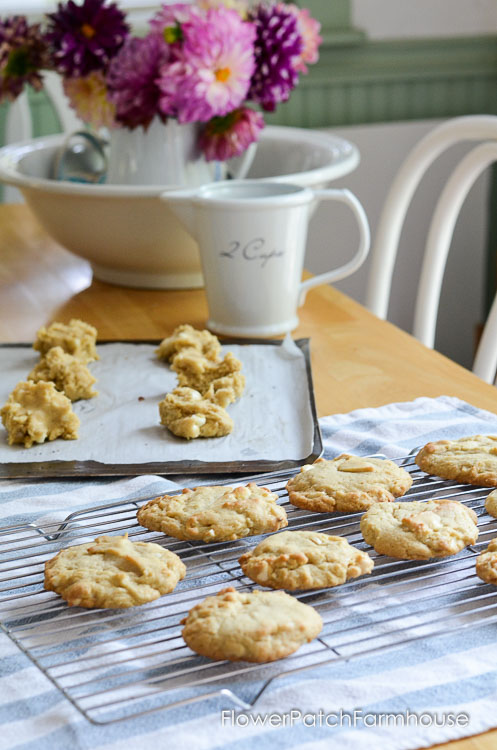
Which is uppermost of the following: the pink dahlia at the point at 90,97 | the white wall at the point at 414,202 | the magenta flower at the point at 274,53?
the magenta flower at the point at 274,53

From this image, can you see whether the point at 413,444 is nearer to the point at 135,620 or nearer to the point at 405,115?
the point at 135,620

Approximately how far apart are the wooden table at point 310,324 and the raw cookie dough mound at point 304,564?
39 cm

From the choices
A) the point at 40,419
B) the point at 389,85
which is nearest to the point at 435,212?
the point at 40,419

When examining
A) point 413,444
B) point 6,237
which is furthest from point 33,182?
point 413,444

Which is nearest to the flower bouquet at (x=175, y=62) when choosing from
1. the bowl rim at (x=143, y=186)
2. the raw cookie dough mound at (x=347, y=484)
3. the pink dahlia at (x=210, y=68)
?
the pink dahlia at (x=210, y=68)

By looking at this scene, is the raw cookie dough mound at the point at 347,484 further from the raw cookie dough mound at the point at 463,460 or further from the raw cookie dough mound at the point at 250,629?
the raw cookie dough mound at the point at 250,629

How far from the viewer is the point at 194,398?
3.36 feet

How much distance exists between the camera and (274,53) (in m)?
1.29

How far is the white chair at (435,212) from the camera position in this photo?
1482 millimetres

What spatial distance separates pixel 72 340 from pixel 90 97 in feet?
1.32

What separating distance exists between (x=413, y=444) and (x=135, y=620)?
1.36 feet

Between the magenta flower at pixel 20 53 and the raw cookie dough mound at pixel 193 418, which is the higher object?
the magenta flower at pixel 20 53

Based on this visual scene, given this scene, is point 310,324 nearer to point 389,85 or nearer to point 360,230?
point 360,230

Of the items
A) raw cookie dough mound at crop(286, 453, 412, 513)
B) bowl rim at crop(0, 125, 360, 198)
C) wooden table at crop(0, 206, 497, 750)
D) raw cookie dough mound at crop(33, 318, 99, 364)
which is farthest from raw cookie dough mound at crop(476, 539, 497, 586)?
bowl rim at crop(0, 125, 360, 198)
